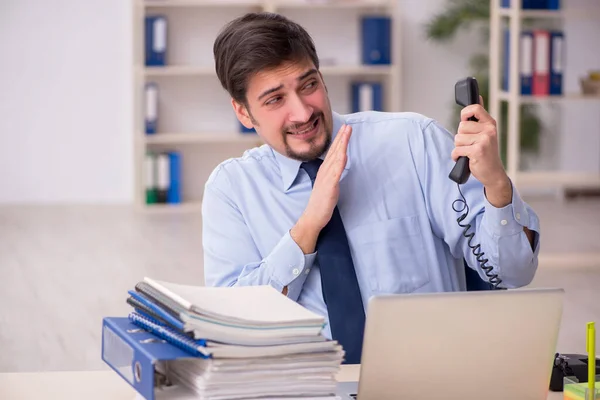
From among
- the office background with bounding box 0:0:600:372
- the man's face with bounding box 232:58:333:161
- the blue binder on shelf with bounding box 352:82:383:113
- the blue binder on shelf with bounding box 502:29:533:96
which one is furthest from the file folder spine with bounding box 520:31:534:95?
the man's face with bounding box 232:58:333:161

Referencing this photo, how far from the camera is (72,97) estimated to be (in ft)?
23.0

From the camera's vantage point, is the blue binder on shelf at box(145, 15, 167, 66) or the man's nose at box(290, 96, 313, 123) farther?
the blue binder on shelf at box(145, 15, 167, 66)

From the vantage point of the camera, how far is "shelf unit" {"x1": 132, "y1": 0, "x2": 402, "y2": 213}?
6.84 meters

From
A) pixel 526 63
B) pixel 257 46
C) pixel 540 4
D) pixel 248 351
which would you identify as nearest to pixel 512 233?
pixel 257 46

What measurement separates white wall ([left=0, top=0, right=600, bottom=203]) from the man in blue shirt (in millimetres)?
5270

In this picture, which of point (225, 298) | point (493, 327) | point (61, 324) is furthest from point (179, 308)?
point (61, 324)

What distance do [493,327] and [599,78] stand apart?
15.6ft

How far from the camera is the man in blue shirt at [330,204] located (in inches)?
68.3

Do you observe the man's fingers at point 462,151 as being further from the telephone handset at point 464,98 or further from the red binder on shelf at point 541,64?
the red binder on shelf at point 541,64

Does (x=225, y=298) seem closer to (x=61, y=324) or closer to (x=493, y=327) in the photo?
(x=493, y=327)

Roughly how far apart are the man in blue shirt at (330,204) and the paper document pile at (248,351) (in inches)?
20.2

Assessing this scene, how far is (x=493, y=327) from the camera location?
1172 mm

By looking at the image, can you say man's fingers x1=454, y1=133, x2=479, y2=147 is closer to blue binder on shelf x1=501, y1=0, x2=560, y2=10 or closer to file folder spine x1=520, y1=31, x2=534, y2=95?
file folder spine x1=520, y1=31, x2=534, y2=95

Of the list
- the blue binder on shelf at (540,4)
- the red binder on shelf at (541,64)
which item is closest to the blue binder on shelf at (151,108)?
the blue binder on shelf at (540,4)
